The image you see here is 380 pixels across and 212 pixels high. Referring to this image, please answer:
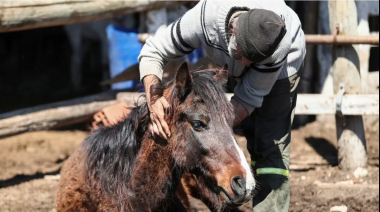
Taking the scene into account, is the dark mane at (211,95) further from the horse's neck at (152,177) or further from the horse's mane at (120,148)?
the horse's neck at (152,177)

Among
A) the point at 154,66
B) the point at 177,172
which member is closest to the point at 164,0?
the point at 154,66

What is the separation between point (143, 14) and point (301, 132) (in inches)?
95.7

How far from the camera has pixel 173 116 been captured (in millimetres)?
3887

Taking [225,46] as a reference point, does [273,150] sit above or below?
below

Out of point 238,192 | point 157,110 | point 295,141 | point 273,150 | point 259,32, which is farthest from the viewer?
point 295,141

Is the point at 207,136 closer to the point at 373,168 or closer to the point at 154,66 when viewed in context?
the point at 154,66

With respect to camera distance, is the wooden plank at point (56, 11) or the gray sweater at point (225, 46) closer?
the gray sweater at point (225, 46)

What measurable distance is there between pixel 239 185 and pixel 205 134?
392 millimetres

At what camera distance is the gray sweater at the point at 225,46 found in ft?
13.4

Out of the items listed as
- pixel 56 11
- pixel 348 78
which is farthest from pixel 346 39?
pixel 56 11

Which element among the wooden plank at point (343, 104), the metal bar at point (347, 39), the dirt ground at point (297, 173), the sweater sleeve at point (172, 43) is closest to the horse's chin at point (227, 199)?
the sweater sleeve at point (172, 43)

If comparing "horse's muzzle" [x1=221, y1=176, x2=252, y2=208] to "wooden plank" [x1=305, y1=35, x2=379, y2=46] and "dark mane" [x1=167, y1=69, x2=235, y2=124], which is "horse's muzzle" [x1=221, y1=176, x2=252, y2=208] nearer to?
"dark mane" [x1=167, y1=69, x2=235, y2=124]

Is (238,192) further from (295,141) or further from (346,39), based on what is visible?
(295,141)

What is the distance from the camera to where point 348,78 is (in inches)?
263
